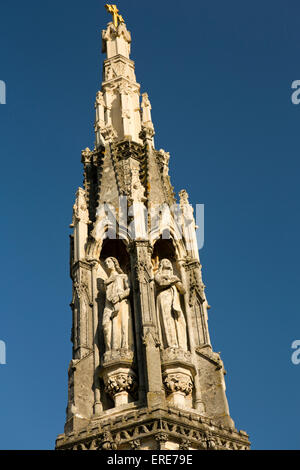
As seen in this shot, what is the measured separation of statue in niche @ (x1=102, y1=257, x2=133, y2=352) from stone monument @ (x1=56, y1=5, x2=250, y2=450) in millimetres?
32

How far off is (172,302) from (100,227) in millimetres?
3697

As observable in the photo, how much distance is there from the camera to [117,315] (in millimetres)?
24609

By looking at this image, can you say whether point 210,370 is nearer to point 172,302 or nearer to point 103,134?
point 172,302

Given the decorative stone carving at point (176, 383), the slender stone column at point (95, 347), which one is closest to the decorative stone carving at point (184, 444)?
the decorative stone carving at point (176, 383)

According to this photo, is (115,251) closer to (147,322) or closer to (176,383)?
(147,322)

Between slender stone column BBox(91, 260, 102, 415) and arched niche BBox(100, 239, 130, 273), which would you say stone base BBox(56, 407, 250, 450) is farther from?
arched niche BBox(100, 239, 130, 273)

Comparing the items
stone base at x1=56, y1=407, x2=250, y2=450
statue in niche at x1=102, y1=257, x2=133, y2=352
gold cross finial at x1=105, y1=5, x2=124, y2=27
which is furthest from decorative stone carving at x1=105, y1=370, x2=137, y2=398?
gold cross finial at x1=105, y1=5, x2=124, y2=27

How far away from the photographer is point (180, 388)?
23250 mm

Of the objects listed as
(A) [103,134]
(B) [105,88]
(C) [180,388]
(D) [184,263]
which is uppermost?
(B) [105,88]

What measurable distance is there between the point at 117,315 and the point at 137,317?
884 mm

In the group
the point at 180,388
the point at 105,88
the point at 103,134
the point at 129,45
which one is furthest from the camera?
the point at 129,45

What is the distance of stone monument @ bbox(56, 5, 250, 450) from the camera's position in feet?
70.4

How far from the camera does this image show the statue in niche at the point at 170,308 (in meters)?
24.3
